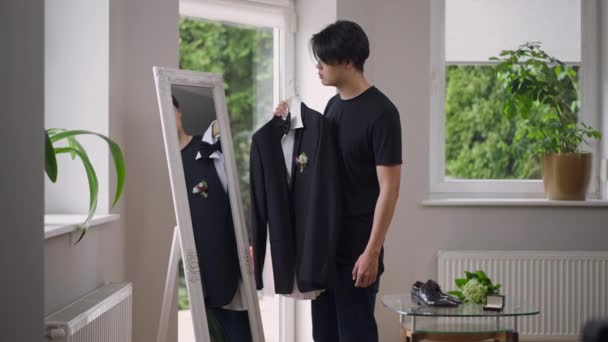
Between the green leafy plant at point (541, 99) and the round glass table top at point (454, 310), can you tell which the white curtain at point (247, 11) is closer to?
the green leafy plant at point (541, 99)

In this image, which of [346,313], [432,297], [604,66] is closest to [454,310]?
[432,297]

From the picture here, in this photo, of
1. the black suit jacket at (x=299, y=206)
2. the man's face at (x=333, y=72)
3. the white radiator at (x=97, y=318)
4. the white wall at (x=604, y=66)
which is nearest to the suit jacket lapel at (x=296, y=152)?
the black suit jacket at (x=299, y=206)

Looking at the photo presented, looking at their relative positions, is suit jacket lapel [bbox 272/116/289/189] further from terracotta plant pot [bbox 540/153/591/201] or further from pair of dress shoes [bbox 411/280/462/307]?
terracotta plant pot [bbox 540/153/591/201]

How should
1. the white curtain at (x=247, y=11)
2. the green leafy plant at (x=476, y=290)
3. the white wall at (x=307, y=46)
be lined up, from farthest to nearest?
the white wall at (x=307, y=46) → the white curtain at (x=247, y=11) → the green leafy plant at (x=476, y=290)

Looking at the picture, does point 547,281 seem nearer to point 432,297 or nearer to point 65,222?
point 432,297

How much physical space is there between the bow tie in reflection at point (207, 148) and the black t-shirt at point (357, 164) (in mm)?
493

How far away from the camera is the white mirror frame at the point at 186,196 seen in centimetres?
265

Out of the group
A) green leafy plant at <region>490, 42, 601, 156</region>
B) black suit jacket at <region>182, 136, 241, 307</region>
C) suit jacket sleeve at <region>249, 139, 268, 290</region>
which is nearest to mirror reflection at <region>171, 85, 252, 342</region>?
black suit jacket at <region>182, 136, 241, 307</region>

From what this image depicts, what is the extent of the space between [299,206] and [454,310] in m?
0.80

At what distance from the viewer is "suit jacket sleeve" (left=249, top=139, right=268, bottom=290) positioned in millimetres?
2697

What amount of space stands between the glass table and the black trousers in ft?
1.41

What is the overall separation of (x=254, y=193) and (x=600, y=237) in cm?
236

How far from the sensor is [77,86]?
9.95 ft

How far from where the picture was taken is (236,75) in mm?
4434
